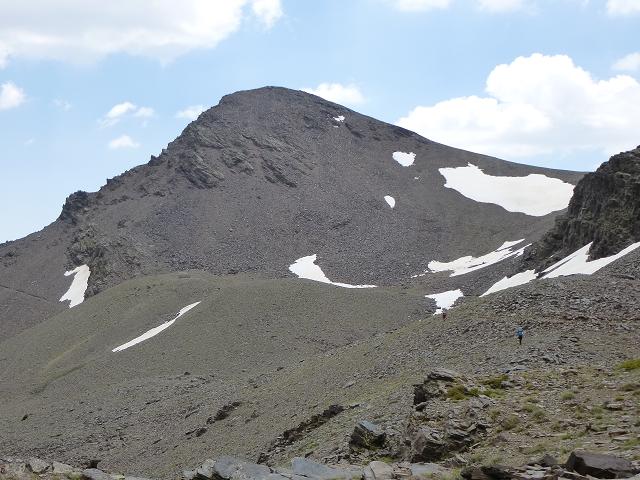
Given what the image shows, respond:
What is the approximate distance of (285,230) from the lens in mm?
101188

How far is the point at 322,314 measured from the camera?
60.5 m

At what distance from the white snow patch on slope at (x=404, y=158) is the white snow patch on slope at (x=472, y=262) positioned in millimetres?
35759

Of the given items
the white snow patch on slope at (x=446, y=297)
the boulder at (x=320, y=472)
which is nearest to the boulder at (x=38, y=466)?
the boulder at (x=320, y=472)

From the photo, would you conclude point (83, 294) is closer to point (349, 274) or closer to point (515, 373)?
point (349, 274)

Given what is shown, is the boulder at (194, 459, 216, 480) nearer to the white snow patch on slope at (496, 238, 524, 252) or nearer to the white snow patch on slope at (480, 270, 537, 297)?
the white snow patch on slope at (480, 270, 537, 297)

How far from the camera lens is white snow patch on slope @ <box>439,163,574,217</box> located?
108344 millimetres

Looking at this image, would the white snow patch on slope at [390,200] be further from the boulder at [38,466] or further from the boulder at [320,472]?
the boulder at [38,466]

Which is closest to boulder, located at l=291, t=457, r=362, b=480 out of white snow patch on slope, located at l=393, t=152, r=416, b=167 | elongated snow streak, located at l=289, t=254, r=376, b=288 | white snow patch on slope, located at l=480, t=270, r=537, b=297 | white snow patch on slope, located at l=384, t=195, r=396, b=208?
white snow patch on slope, located at l=480, t=270, r=537, b=297

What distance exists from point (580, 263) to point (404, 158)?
7575cm

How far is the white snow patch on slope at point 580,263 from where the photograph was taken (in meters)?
48.2

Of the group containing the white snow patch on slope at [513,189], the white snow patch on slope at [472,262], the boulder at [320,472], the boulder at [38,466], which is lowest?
the boulder at [320,472]

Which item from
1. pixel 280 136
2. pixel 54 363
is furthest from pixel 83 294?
pixel 280 136

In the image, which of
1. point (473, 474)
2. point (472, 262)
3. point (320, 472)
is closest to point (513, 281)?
point (472, 262)

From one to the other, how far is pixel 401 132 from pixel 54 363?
88573 mm
